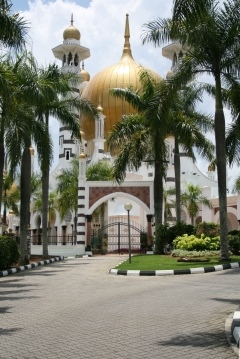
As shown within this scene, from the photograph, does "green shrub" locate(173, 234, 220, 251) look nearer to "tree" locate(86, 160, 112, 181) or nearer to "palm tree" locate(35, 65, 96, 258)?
"palm tree" locate(35, 65, 96, 258)

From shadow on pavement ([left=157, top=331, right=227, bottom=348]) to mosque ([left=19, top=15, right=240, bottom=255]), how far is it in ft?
78.8

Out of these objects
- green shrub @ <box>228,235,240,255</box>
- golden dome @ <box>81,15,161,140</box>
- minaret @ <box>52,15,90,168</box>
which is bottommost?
green shrub @ <box>228,235,240,255</box>

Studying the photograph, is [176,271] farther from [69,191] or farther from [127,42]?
[127,42]

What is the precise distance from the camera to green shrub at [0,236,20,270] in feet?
57.6

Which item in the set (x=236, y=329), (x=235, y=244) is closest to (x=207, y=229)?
(x=235, y=244)

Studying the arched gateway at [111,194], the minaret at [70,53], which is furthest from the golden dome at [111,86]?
the arched gateway at [111,194]

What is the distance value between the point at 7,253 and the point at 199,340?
12472 millimetres

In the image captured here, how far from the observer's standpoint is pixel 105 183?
103 feet

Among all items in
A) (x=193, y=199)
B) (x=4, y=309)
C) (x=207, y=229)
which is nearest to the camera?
(x=4, y=309)

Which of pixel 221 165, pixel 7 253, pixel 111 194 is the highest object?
pixel 111 194

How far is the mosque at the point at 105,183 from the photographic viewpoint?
104 ft

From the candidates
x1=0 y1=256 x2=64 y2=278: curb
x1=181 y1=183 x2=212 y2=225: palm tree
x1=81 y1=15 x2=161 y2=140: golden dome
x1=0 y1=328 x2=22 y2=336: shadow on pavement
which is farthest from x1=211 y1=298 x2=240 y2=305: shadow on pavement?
x1=81 y1=15 x2=161 y2=140: golden dome

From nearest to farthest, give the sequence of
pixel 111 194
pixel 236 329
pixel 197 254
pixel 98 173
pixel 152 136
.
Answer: pixel 236 329, pixel 197 254, pixel 152 136, pixel 111 194, pixel 98 173

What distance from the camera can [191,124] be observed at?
22875 millimetres
